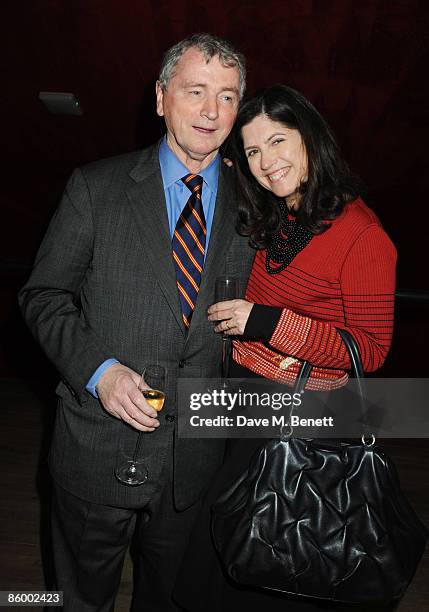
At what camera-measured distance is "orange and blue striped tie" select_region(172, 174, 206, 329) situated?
180 cm

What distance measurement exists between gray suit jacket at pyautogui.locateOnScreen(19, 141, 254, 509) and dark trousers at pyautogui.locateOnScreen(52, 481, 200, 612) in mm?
79

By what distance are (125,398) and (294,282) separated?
64 cm

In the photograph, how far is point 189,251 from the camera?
6.00ft

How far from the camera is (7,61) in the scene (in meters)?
4.04

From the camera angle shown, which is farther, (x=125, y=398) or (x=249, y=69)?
(x=249, y=69)

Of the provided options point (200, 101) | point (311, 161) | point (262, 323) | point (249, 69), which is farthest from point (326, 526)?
point (249, 69)

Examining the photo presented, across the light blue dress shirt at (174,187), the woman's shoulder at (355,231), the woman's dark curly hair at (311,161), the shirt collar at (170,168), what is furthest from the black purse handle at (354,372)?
the shirt collar at (170,168)

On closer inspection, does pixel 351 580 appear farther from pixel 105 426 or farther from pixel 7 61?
pixel 7 61

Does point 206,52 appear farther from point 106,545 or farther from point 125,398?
point 106,545

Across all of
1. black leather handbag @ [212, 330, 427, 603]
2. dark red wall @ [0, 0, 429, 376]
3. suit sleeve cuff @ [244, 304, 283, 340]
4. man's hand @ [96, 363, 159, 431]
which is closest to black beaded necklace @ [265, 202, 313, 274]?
suit sleeve cuff @ [244, 304, 283, 340]

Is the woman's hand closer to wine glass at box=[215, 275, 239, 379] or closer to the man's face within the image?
wine glass at box=[215, 275, 239, 379]

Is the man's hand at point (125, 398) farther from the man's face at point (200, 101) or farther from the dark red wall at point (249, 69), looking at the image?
the dark red wall at point (249, 69)

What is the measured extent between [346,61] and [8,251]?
3.44 m

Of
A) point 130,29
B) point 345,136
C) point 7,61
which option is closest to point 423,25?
point 345,136
